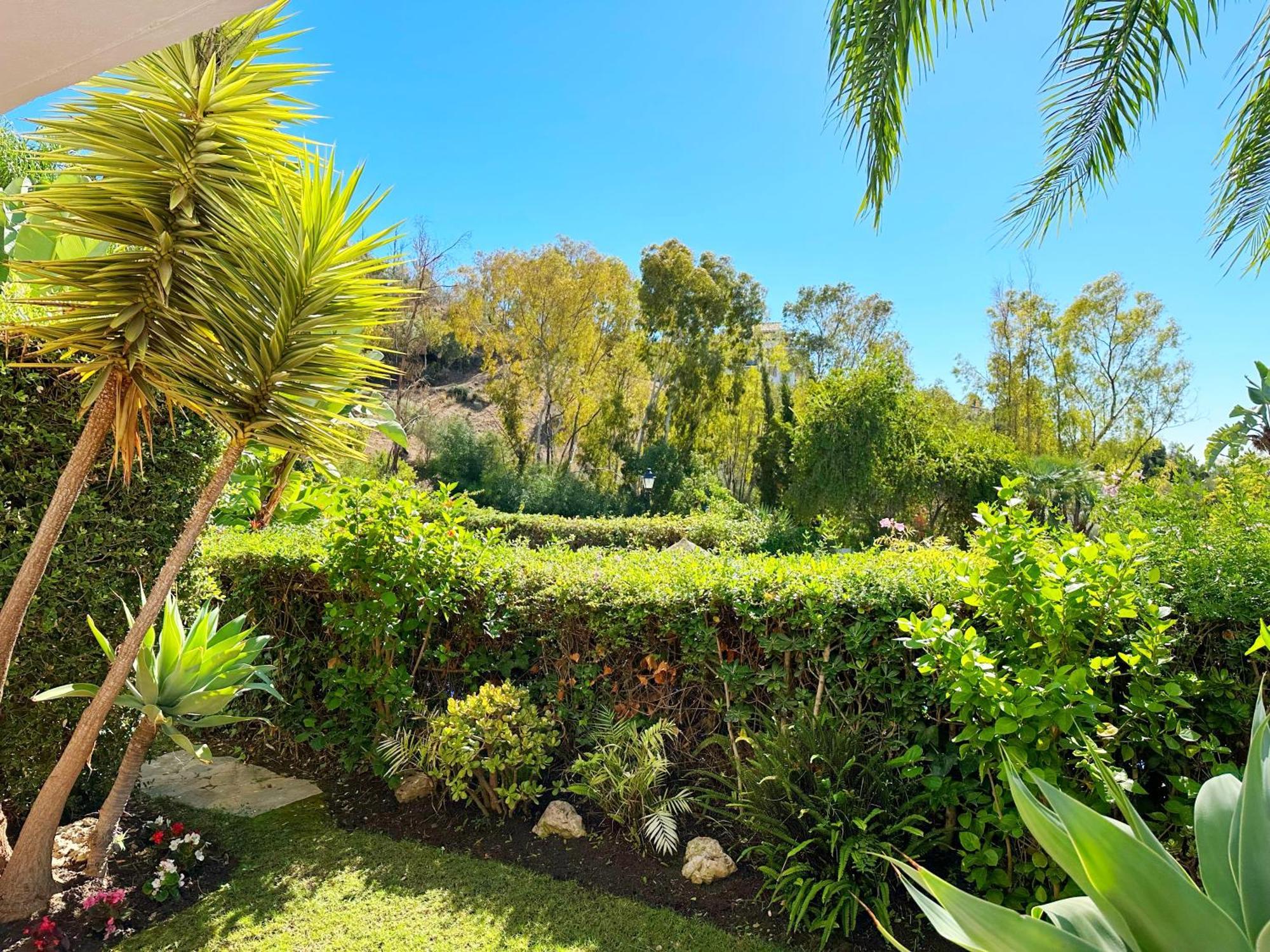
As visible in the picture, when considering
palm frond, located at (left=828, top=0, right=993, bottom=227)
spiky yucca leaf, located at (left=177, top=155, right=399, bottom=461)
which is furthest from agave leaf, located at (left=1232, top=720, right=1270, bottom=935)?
palm frond, located at (left=828, top=0, right=993, bottom=227)

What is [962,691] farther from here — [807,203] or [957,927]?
[807,203]

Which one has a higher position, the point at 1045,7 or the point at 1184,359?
the point at 1184,359

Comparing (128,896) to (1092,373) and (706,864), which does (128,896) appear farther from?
(1092,373)

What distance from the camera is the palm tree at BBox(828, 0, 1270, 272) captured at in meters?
4.62

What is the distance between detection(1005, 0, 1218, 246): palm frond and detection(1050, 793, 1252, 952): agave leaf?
218 inches

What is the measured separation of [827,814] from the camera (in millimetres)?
2959

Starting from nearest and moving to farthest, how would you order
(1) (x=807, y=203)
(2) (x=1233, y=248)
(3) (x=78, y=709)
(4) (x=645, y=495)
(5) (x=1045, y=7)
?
(3) (x=78, y=709)
(5) (x=1045, y=7)
(2) (x=1233, y=248)
(1) (x=807, y=203)
(4) (x=645, y=495)

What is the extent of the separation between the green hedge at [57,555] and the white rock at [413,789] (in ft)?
4.74

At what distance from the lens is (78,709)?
3383 mm

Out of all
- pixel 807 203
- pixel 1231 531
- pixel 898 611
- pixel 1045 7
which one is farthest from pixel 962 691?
pixel 807 203

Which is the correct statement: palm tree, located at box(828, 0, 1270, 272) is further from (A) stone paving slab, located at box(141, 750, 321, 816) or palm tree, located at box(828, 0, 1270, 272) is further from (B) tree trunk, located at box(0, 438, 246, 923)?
(A) stone paving slab, located at box(141, 750, 321, 816)

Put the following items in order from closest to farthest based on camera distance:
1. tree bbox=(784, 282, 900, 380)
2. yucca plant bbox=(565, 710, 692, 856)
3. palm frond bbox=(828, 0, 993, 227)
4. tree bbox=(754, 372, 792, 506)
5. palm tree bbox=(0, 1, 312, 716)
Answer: palm tree bbox=(0, 1, 312, 716) < yucca plant bbox=(565, 710, 692, 856) < palm frond bbox=(828, 0, 993, 227) < tree bbox=(754, 372, 792, 506) < tree bbox=(784, 282, 900, 380)

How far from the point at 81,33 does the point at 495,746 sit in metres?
3.30

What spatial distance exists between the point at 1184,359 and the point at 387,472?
26212 millimetres
